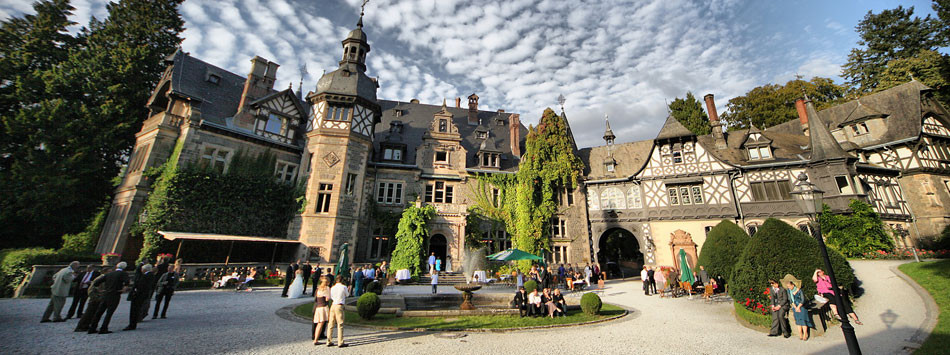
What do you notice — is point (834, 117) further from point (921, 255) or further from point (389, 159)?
point (389, 159)

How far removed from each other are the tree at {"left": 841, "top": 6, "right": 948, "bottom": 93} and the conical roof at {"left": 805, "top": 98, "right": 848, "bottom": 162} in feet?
47.0

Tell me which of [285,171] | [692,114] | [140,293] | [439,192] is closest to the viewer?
[140,293]

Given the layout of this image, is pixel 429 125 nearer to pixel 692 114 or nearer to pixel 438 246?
pixel 438 246

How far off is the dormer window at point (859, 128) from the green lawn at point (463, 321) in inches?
1114

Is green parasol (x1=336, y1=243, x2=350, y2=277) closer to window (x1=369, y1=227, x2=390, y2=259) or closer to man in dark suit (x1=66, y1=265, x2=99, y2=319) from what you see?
man in dark suit (x1=66, y1=265, x2=99, y2=319)

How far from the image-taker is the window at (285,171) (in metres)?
23.1

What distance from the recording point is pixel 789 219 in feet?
72.4

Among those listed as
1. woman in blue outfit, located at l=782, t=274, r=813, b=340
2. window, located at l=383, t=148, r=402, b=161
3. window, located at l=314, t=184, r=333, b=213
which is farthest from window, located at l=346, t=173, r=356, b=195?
woman in blue outfit, located at l=782, t=274, r=813, b=340

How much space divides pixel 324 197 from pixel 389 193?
4901mm

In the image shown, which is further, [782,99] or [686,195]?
[782,99]

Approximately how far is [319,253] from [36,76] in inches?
717

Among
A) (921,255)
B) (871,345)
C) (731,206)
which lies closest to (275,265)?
(871,345)

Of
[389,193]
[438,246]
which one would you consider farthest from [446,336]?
[389,193]

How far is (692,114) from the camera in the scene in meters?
38.0
